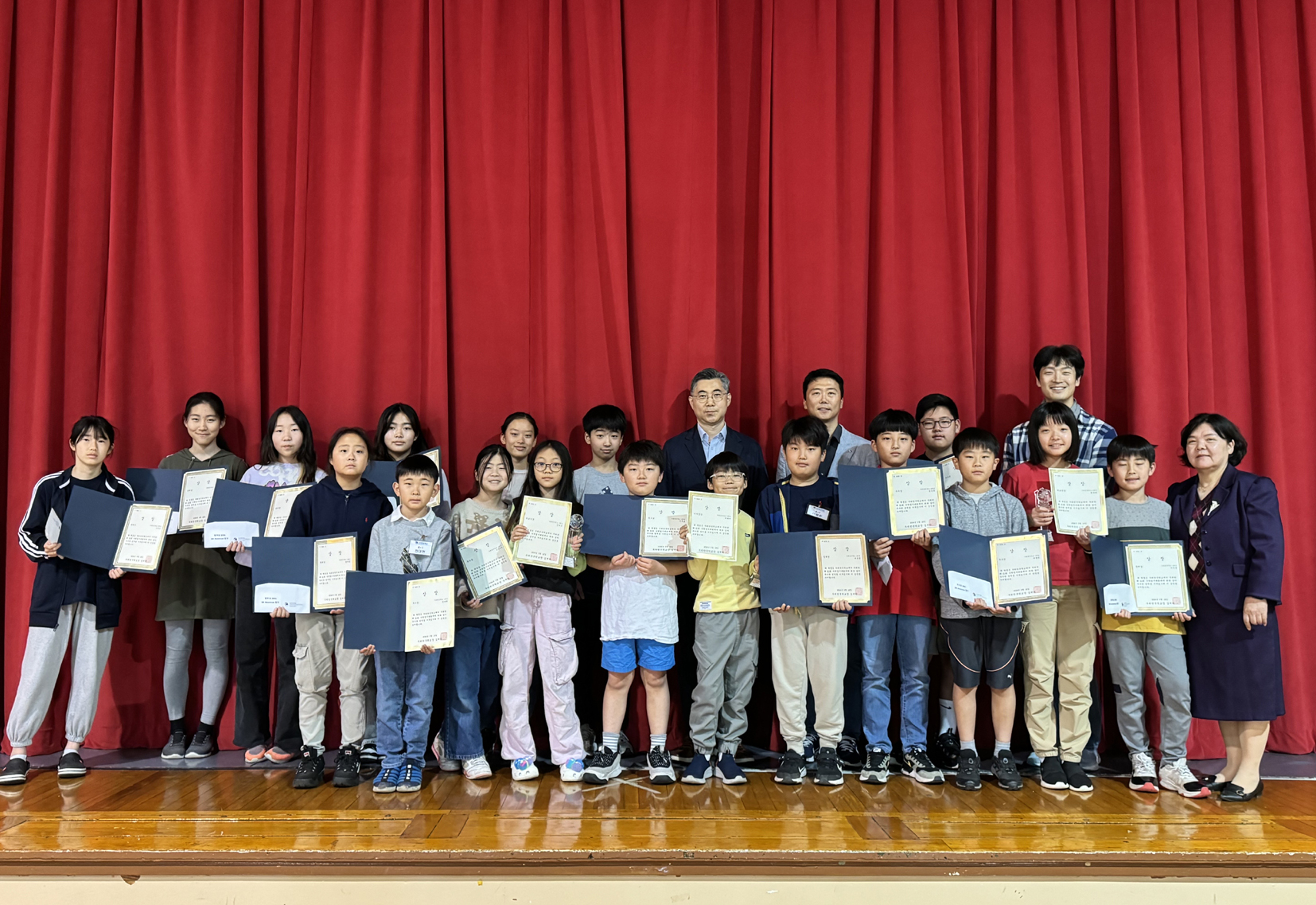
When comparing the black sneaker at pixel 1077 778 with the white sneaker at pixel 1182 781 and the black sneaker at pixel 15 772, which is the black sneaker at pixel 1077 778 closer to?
the white sneaker at pixel 1182 781

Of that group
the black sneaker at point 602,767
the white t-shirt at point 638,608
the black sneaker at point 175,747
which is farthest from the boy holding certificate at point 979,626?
the black sneaker at point 175,747

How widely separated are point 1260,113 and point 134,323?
19.0ft

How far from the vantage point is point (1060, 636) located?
359 centimetres

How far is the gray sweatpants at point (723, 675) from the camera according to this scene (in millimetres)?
3555

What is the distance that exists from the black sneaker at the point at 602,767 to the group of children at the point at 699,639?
0.01 metres

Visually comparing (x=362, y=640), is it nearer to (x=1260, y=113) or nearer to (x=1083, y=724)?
(x=1083, y=724)

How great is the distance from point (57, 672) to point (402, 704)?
1.51m

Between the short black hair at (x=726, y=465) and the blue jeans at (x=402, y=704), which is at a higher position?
the short black hair at (x=726, y=465)

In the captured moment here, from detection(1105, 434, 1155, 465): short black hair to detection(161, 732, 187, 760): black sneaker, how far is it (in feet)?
13.8

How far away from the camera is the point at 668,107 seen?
442 cm

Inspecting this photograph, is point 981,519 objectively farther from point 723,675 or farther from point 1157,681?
point 723,675

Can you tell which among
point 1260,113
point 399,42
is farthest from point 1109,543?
point 399,42

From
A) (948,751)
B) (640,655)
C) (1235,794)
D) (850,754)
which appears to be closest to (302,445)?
(640,655)

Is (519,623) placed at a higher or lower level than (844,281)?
lower
